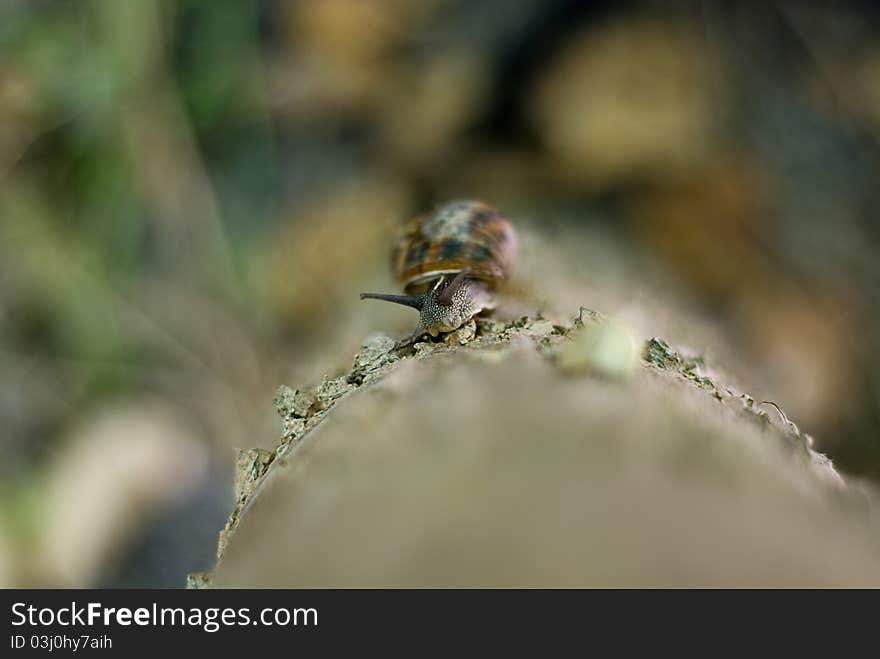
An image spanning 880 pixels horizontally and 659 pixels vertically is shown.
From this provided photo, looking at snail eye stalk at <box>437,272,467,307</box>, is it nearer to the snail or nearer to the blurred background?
the snail

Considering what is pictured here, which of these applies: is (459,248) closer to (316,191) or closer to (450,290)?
(450,290)

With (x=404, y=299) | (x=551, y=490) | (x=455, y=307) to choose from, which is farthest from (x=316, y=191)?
(x=551, y=490)

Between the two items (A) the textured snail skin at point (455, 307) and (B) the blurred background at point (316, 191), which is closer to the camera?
(A) the textured snail skin at point (455, 307)

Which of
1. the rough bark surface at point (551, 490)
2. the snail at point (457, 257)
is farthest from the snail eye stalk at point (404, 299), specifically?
the rough bark surface at point (551, 490)

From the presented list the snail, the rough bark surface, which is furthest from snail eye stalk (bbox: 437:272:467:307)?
the rough bark surface

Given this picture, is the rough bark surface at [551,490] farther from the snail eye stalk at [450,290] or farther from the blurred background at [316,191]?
the blurred background at [316,191]

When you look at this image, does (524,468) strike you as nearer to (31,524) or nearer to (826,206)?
(826,206)
